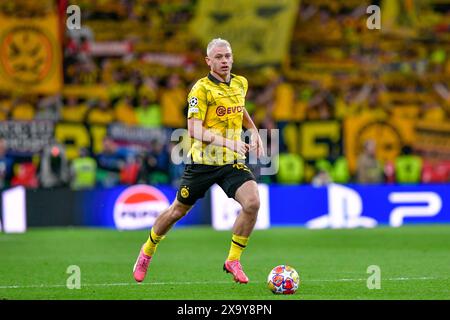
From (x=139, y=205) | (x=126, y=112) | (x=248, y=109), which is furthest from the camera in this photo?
(x=248, y=109)

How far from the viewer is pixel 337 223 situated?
2073cm

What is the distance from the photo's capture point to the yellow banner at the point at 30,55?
25203mm

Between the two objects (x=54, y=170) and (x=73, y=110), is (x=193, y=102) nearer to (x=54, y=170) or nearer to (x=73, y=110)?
(x=54, y=170)

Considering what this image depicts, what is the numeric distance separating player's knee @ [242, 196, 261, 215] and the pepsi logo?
33.4 feet

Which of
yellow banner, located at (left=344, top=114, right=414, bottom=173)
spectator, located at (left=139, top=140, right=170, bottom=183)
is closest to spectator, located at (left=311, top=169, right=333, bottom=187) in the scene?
spectator, located at (left=139, top=140, right=170, bottom=183)

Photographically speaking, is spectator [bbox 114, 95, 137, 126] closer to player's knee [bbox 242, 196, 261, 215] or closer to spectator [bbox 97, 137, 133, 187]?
spectator [bbox 97, 137, 133, 187]

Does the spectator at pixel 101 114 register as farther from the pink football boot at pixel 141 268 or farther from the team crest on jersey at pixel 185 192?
the team crest on jersey at pixel 185 192

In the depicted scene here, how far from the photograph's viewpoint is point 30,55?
25.5 meters

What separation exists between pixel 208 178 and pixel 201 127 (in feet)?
1.83

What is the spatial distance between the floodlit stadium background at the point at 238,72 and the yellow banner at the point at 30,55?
3cm

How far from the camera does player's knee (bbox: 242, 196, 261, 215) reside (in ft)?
34.0

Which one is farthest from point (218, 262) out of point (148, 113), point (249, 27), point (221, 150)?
point (249, 27)

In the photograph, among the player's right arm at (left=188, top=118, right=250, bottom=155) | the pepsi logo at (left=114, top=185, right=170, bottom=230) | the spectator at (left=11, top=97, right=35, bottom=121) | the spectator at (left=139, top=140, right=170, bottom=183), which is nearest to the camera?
the player's right arm at (left=188, top=118, right=250, bottom=155)
